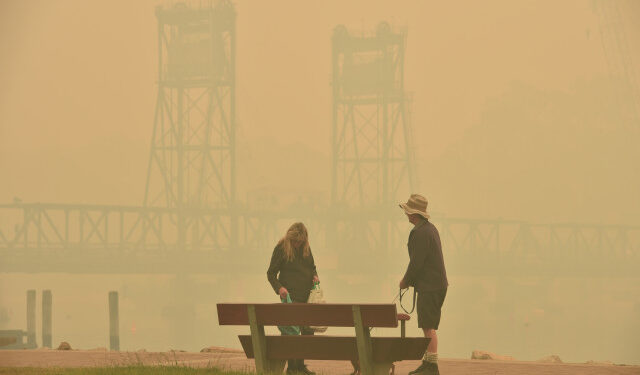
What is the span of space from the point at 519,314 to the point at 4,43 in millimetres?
46705

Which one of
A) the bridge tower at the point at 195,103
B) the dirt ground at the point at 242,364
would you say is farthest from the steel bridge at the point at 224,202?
the dirt ground at the point at 242,364

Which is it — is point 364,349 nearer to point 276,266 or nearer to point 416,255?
point 416,255

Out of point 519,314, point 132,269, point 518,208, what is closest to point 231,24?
point 132,269

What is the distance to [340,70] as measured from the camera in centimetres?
8419

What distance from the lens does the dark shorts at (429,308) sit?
8320 millimetres

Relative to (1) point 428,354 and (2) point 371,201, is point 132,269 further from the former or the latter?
(1) point 428,354

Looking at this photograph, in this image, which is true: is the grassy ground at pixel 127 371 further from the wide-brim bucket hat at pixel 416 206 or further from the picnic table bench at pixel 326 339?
the wide-brim bucket hat at pixel 416 206

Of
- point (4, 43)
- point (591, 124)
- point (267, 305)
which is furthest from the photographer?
point (591, 124)

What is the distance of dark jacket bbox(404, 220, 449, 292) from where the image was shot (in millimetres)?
8359

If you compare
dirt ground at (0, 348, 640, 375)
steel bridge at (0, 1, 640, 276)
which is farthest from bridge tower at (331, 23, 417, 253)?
dirt ground at (0, 348, 640, 375)

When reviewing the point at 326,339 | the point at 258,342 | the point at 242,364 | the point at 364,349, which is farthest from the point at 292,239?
the point at 242,364

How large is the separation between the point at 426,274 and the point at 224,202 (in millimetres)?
72140

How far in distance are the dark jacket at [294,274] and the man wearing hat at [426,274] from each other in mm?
1019

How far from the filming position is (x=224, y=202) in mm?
80188
